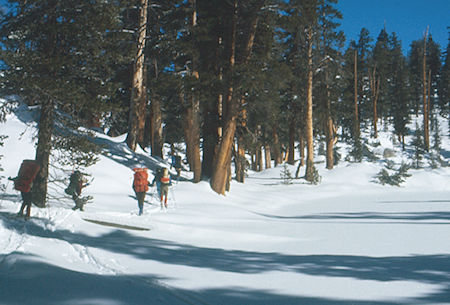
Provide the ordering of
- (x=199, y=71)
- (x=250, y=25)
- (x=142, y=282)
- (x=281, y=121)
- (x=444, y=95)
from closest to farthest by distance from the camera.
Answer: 1. (x=142, y=282)
2. (x=250, y=25)
3. (x=199, y=71)
4. (x=281, y=121)
5. (x=444, y=95)

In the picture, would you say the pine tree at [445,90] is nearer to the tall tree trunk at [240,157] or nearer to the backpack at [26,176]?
the tall tree trunk at [240,157]

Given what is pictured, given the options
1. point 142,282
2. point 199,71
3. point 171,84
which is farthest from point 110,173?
point 142,282

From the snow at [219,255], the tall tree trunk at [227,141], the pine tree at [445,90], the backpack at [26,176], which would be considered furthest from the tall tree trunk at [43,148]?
the pine tree at [445,90]

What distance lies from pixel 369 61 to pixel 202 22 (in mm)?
38743

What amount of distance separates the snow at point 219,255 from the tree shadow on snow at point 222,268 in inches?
0.6

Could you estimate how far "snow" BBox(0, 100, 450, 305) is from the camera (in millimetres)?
3834

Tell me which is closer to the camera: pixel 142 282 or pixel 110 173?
pixel 142 282

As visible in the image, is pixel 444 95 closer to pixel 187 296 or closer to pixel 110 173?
pixel 110 173

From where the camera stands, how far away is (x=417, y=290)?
3.85 metres

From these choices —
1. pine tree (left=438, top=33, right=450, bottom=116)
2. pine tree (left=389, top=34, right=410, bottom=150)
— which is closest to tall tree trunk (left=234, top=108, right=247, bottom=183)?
pine tree (left=389, top=34, right=410, bottom=150)

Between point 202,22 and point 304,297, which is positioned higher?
point 202,22

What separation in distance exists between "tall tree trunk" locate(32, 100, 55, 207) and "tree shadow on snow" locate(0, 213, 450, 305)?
6.65 ft

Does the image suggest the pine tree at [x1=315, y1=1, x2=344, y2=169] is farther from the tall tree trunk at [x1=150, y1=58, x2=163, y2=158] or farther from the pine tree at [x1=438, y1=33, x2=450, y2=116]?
the pine tree at [x1=438, y1=33, x2=450, y2=116]

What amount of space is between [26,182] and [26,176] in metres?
0.15
